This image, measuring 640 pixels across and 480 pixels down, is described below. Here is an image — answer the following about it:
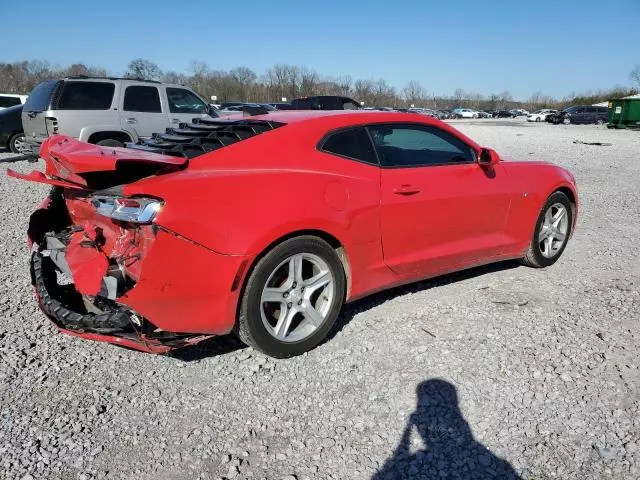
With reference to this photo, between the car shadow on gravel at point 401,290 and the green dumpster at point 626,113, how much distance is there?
1302 inches

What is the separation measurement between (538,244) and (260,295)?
3060mm

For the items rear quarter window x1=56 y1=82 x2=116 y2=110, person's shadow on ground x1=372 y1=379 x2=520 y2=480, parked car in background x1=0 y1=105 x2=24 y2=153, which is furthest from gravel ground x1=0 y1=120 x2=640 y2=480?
parked car in background x1=0 y1=105 x2=24 y2=153

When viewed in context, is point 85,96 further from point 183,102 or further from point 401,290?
point 401,290

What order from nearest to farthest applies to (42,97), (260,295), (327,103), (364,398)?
(364,398) → (260,295) → (42,97) → (327,103)

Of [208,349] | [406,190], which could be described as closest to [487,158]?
[406,190]

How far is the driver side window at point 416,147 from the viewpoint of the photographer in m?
3.70

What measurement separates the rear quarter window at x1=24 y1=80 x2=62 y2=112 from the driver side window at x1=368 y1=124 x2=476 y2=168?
8.79 metres

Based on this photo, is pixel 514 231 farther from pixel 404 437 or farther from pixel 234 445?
pixel 234 445

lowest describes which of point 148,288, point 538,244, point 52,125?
point 538,244

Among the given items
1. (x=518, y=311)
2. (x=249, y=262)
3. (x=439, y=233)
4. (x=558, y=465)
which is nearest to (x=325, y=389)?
(x=249, y=262)

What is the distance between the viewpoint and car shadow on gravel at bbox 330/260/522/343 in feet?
12.7

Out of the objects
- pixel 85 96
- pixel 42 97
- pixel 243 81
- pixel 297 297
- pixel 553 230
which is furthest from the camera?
pixel 243 81

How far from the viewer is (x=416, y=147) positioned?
13.1ft

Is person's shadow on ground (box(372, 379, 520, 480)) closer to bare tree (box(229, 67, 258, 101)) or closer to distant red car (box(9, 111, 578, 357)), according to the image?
distant red car (box(9, 111, 578, 357))
